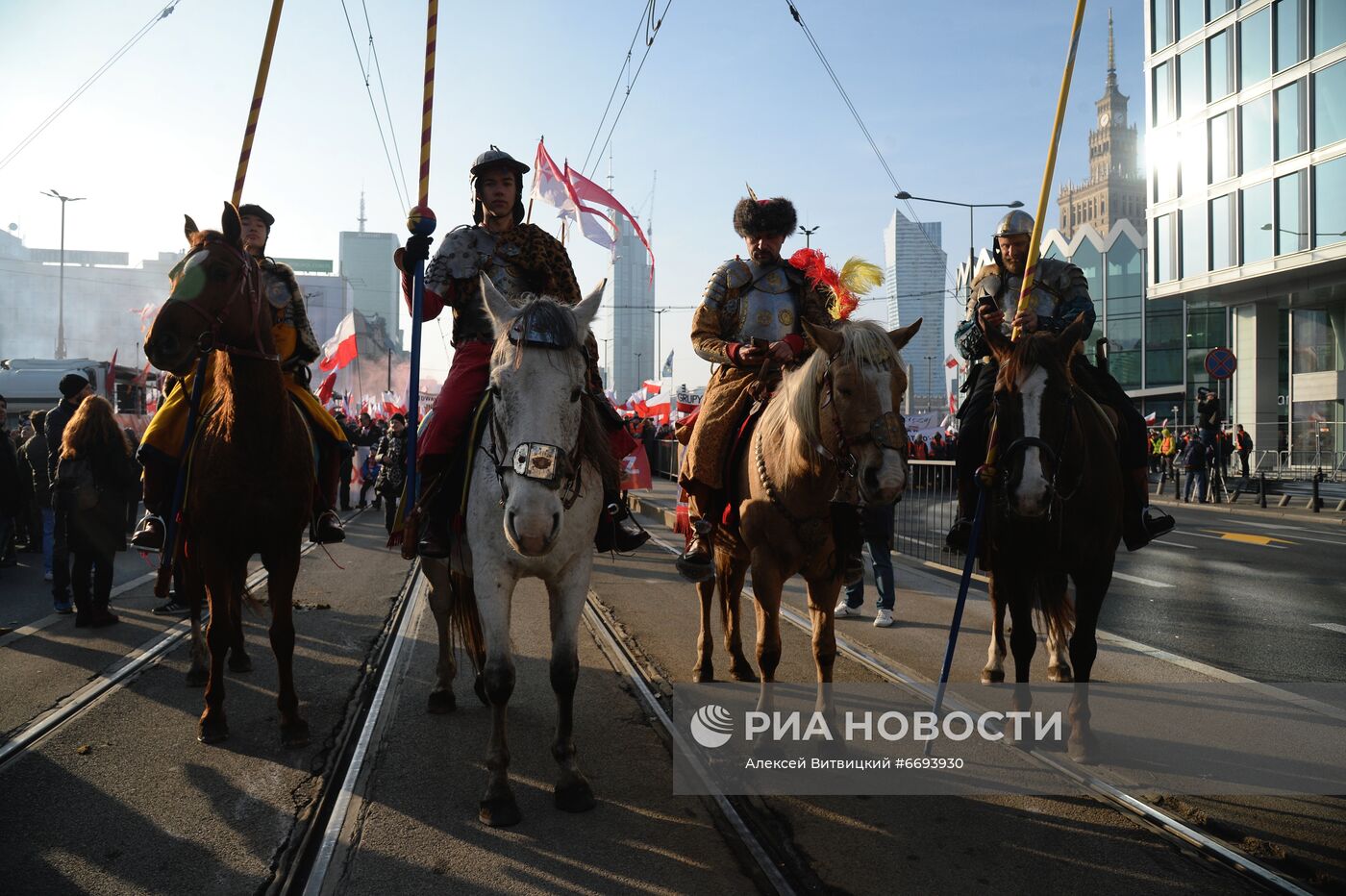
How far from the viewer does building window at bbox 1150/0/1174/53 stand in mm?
39531

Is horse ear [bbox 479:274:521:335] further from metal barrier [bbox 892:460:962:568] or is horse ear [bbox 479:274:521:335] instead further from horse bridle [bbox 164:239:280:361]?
metal barrier [bbox 892:460:962:568]

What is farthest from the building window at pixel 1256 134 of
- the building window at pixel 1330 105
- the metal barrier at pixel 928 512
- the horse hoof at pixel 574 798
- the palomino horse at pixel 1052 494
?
the horse hoof at pixel 574 798

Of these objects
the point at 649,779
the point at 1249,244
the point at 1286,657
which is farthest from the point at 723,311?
the point at 1249,244

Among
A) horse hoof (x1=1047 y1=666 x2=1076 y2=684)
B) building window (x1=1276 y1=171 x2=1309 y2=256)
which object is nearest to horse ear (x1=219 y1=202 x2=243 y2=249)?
horse hoof (x1=1047 y1=666 x2=1076 y2=684)

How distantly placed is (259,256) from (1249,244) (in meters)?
38.7

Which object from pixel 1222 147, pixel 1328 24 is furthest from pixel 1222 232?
pixel 1328 24

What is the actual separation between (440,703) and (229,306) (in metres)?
2.70

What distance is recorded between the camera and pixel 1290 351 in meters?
35.4

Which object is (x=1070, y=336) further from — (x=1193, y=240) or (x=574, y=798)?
(x=1193, y=240)

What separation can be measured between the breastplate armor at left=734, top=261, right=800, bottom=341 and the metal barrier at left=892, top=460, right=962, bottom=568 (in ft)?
16.4

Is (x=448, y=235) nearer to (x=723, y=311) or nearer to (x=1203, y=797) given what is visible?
(x=723, y=311)

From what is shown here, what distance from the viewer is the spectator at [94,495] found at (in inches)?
336

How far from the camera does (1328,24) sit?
104ft

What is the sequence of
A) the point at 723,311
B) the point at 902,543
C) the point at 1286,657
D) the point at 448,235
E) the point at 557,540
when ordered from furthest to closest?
the point at 902,543 < the point at 1286,657 < the point at 723,311 < the point at 448,235 < the point at 557,540
